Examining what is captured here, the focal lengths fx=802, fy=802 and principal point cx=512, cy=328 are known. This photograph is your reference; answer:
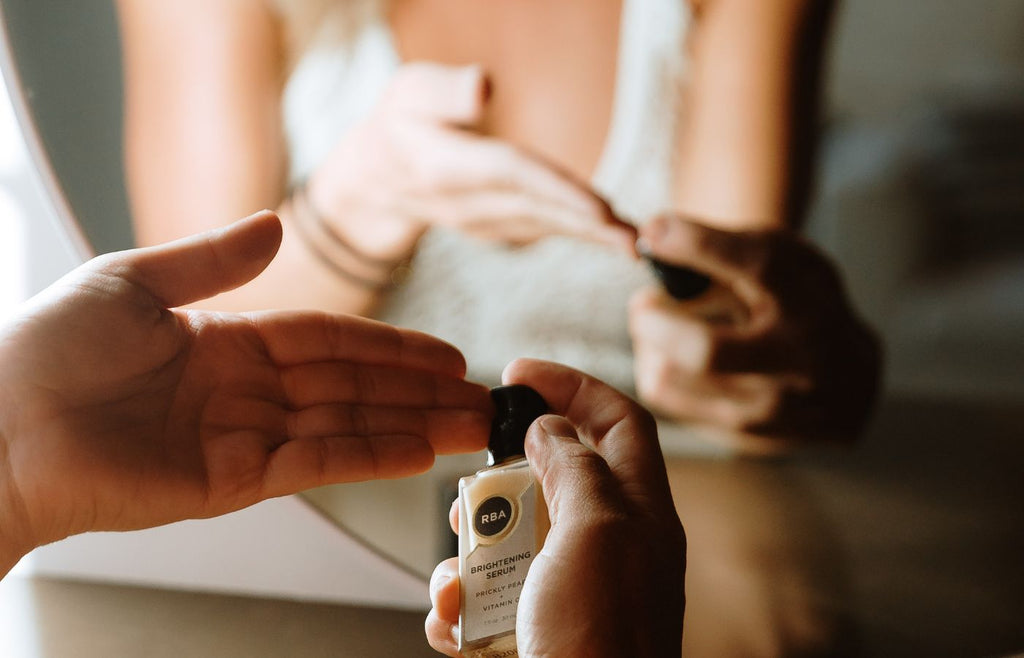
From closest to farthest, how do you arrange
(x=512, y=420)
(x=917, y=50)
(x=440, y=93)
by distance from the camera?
(x=512, y=420), (x=440, y=93), (x=917, y=50)

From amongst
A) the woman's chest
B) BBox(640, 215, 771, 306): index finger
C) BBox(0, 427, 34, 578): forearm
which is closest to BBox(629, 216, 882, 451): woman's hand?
BBox(640, 215, 771, 306): index finger

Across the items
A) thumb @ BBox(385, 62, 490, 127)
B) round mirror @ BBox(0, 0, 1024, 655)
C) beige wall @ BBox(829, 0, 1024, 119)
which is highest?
beige wall @ BBox(829, 0, 1024, 119)

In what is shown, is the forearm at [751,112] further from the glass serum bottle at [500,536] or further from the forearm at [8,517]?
the forearm at [8,517]

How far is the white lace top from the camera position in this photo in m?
0.73

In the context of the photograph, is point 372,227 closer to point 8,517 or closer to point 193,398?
point 193,398

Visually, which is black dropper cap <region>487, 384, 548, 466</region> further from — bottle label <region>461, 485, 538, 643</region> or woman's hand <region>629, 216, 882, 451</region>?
woman's hand <region>629, 216, 882, 451</region>

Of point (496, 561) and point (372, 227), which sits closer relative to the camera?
point (496, 561)

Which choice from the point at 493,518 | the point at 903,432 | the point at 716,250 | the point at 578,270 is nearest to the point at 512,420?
the point at 493,518

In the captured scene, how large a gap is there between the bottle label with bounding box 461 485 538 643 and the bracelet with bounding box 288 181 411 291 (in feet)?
0.79

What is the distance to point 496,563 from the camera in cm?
59

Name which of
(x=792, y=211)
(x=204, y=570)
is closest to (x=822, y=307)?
(x=792, y=211)

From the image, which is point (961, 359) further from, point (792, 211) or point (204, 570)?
point (204, 570)

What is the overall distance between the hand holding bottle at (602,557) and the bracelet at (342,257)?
0.23 metres

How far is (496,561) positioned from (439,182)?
338 mm
